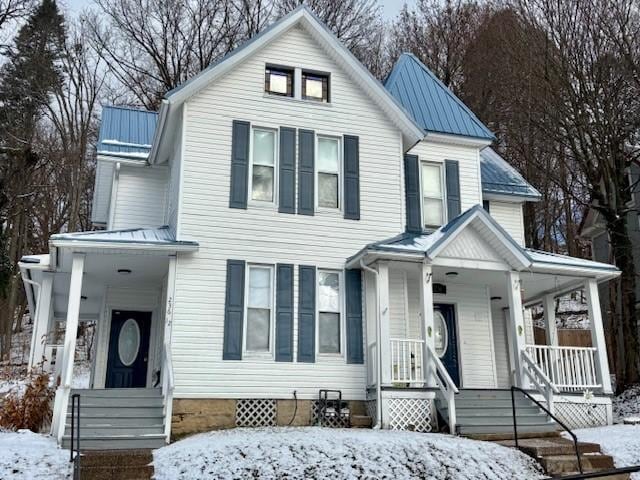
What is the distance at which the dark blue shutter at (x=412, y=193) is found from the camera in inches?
536

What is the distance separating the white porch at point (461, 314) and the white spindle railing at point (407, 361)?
0.07 feet

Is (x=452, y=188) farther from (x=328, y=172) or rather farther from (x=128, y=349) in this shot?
(x=128, y=349)

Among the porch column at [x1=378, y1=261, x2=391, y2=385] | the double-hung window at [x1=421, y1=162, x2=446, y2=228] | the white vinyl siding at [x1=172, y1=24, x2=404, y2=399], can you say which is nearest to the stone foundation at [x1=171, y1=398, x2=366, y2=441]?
the white vinyl siding at [x1=172, y1=24, x2=404, y2=399]

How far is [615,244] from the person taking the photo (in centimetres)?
1731

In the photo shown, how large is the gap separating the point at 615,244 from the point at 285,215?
10226 millimetres

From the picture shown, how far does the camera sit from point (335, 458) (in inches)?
318

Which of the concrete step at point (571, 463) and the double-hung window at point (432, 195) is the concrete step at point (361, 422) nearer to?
the concrete step at point (571, 463)

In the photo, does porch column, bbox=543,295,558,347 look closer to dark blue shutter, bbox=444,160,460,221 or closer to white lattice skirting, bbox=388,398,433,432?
dark blue shutter, bbox=444,160,460,221

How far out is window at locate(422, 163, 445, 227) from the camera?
13.9 metres

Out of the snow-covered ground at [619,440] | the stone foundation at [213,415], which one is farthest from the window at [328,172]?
the snow-covered ground at [619,440]

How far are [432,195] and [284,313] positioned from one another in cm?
466

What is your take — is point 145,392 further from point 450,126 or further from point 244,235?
point 450,126

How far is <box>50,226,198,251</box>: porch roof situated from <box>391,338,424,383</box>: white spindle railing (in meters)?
4.21

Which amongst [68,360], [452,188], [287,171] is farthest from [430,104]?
[68,360]
